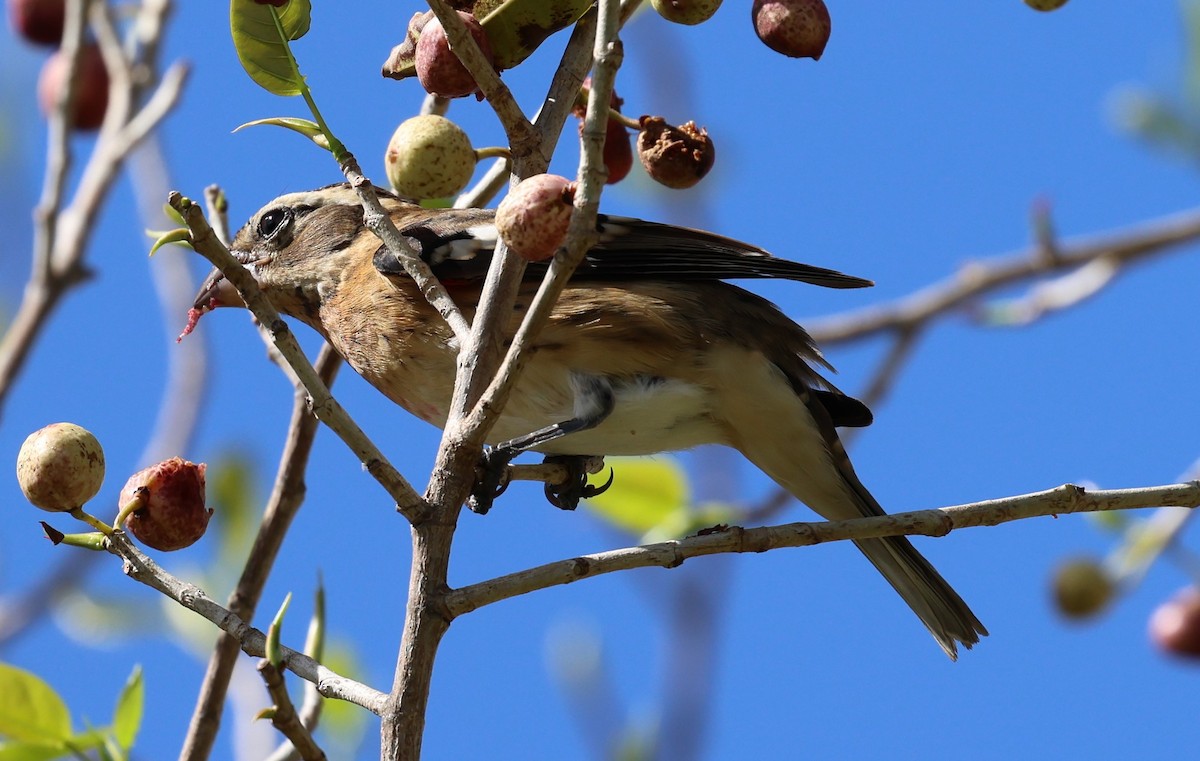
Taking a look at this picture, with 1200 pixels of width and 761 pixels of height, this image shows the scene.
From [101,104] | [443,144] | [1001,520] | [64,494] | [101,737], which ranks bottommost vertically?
[101,737]

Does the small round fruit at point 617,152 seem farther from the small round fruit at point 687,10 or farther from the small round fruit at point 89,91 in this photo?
the small round fruit at point 89,91

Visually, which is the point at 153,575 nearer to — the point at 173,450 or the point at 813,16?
the point at 813,16

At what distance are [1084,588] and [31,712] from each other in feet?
12.7

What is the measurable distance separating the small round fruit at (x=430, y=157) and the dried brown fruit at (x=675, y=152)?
49cm

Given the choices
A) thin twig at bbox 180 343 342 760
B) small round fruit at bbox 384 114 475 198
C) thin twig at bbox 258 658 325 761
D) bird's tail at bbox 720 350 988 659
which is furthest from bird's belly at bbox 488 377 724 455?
thin twig at bbox 258 658 325 761

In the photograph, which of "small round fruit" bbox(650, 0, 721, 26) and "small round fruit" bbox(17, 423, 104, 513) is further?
"small round fruit" bbox(650, 0, 721, 26)

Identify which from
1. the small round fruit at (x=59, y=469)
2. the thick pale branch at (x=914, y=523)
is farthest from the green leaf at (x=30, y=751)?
the thick pale branch at (x=914, y=523)

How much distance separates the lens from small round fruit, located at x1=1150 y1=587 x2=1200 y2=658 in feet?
18.8

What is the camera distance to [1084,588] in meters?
5.30

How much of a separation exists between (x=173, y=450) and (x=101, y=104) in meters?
2.28

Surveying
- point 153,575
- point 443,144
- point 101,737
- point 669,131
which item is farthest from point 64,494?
point 669,131

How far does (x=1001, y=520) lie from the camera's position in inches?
118

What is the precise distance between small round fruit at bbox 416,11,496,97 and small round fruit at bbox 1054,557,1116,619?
3.45m

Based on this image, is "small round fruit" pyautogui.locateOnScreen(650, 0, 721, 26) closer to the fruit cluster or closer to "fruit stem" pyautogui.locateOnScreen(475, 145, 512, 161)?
"fruit stem" pyautogui.locateOnScreen(475, 145, 512, 161)
